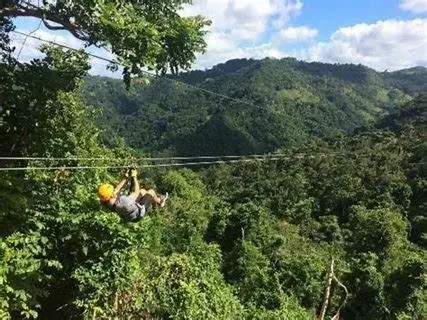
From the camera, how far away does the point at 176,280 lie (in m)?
14.8

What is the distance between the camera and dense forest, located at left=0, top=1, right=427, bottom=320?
944 centimetres

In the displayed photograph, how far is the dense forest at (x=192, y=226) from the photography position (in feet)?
31.0

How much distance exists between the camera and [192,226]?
3638 cm

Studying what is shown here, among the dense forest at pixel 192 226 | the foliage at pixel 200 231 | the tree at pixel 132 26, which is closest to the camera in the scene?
the tree at pixel 132 26

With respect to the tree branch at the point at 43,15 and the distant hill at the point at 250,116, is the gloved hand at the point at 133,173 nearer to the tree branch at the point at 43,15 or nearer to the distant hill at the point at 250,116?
the tree branch at the point at 43,15

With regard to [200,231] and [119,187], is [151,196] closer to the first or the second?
[119,187]

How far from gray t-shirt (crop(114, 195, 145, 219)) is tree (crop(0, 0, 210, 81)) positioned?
172 cm

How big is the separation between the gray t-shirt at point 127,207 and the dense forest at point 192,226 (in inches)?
42.5

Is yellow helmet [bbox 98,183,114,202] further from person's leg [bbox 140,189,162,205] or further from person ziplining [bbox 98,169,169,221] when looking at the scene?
person's leg [bbox 140,189,162,205]

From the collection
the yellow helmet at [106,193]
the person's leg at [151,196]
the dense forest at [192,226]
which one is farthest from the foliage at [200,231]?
the person's leg at [151,196]

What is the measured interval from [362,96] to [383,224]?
544 feet

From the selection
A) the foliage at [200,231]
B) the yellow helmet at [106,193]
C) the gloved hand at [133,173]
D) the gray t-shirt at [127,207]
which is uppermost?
the gloved hand at [133,173]

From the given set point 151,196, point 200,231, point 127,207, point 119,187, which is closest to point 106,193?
point 119,187

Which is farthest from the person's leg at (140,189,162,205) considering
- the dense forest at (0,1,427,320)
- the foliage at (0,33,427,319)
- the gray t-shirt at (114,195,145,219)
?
the foliage at (0,33,427,319)
